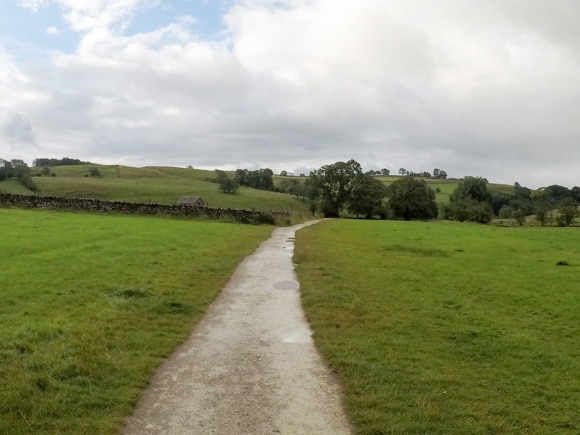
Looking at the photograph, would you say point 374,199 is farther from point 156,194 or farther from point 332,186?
point 156,194

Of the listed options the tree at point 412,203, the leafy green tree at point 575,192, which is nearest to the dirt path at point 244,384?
the tree at point 412,203

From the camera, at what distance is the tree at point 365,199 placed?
99.6 m

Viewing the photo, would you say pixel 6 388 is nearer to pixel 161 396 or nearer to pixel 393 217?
pixel 161 396

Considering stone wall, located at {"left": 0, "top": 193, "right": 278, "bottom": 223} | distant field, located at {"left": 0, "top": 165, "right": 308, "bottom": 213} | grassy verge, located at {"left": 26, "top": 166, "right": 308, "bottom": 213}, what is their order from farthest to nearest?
grassy verge, located at {"left": 26, "top": 166, "right": 308, "bottom": 213} < distant field, located at {"left": 0, "top": 165, "right": 308, "bottom": 213} < stone wall, located at {"left": 0, "top": 193, "right": 278, "bottom": 223}

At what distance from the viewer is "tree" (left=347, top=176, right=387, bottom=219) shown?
3922 inches

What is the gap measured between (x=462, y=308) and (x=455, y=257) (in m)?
13.3

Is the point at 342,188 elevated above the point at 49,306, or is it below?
above

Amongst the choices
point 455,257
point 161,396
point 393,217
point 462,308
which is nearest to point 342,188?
point 393,217

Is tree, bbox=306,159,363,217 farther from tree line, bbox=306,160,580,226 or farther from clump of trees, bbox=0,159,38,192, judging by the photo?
clump of trees, bbox=0,159,38,192

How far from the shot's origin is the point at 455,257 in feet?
88.8

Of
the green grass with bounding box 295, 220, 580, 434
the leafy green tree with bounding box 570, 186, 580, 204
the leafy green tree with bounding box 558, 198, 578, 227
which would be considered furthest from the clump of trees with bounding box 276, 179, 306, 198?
the green grass with bounding box 295, 220, 580, 434

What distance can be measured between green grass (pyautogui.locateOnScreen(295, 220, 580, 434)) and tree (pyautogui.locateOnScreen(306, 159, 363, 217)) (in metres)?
78.2

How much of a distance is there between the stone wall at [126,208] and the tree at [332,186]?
4698cm

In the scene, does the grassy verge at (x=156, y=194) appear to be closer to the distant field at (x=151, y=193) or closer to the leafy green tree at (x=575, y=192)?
the distant field at (x=151, y=193)
